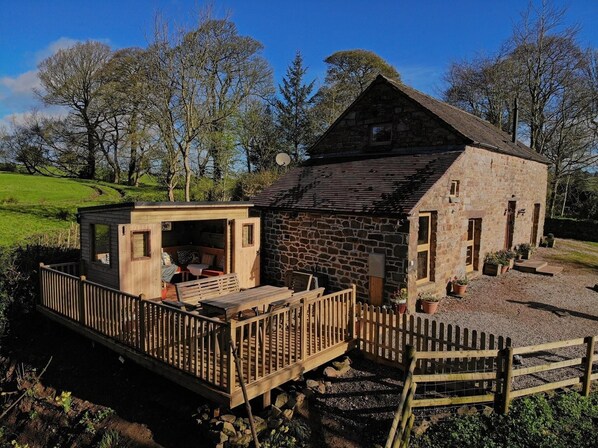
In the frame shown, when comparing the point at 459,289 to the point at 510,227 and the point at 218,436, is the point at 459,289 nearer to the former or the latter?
the point at 510,227

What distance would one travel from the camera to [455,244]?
12.8 meters

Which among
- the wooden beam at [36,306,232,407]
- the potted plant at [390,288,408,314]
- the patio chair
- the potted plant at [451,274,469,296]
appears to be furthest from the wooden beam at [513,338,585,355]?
the patio chair

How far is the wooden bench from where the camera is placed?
355 inches

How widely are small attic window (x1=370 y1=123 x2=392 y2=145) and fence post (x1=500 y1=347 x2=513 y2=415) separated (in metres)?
10.3

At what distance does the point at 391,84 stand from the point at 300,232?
22.1 ft

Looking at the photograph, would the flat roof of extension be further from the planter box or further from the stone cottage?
the planter box

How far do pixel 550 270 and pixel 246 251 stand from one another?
12537 mm

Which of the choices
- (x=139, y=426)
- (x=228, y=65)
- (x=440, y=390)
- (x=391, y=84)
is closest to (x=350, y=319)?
(x=440, y=390)


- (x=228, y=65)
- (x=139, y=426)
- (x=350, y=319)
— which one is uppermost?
(x=228, y=65)

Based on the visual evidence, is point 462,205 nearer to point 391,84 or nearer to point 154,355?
point 391,84

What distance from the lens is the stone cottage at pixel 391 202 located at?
10.7m

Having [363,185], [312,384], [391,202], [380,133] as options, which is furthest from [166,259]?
[380,133]

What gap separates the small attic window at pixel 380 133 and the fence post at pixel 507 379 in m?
10.3

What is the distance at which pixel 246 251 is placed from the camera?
12.8m
